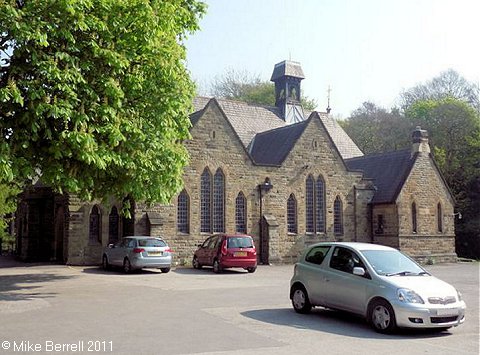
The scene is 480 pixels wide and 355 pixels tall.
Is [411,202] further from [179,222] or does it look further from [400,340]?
[400,340]

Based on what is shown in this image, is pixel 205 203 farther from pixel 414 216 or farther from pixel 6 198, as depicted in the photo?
pixel 414 216

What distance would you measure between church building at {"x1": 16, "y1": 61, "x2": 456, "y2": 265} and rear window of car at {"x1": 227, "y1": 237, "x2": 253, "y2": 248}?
15.4ft

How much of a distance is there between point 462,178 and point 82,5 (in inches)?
1526

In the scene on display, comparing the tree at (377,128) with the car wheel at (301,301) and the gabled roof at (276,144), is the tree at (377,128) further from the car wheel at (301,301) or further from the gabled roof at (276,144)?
the car wheel at (301,301)

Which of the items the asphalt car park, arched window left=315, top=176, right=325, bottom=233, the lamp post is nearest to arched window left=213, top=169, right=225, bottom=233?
the lamp post

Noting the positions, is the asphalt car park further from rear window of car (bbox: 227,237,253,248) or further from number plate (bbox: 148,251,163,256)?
rear window of car (bbox: 227,237,253,248)

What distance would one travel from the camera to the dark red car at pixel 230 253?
22875mm

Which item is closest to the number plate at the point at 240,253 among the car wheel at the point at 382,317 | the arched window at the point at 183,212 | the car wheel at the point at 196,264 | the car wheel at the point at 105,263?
the car wheel at the point at 196,264

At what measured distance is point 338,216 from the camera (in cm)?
3309

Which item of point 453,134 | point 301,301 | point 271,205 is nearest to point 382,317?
point 301,301

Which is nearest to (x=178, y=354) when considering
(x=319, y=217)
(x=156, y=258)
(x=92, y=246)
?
(x=156, y=258)

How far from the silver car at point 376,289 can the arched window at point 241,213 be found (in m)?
17.0

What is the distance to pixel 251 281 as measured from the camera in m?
19.8

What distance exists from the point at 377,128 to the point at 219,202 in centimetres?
3046
